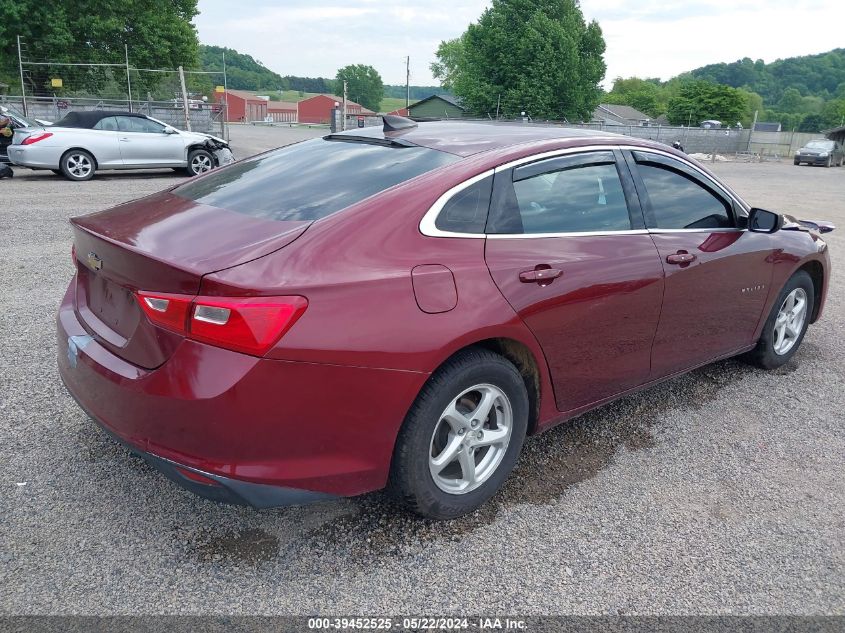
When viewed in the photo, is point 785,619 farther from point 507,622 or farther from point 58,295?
point 58,295

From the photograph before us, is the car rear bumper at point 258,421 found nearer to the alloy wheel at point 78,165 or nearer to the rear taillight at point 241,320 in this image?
the rear taillight at point 241,320

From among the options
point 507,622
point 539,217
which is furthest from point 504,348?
point 507,622

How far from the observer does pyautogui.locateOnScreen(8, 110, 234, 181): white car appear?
540 inches

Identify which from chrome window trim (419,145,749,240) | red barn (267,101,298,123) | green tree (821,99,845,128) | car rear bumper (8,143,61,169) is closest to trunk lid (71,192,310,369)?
chrome window trim (419,145,749,240)

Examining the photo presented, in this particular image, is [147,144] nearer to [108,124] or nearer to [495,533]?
[108,124]

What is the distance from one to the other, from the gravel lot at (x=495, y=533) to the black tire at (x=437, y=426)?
0.42 feet

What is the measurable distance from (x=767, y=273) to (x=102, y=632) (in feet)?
13.4

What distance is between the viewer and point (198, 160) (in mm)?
15867

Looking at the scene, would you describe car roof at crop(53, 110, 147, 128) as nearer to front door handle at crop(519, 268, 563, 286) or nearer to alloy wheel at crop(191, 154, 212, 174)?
alloy wheel at crop(191, 154, 212, 174)

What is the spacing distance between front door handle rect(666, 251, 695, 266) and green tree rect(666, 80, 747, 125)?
82.6m

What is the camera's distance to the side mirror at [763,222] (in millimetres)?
4047

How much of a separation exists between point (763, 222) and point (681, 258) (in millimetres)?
825

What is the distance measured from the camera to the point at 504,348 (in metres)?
2.92

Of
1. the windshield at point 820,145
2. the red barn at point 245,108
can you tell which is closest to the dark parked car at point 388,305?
the windshield at point 820,145
